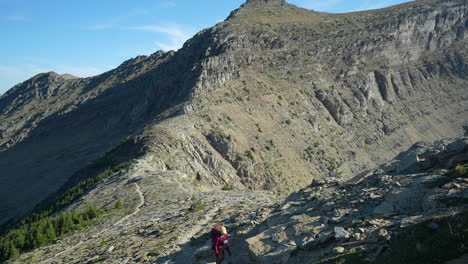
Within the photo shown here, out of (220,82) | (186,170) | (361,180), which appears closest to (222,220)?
(361,180)

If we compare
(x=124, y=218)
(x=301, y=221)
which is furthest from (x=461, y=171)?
(x=124, y=218)

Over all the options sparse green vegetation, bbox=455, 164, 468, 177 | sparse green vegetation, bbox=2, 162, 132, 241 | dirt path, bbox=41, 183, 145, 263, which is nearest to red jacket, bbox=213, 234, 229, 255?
sparse green vegetation, bbox=455, 164, 468, 177

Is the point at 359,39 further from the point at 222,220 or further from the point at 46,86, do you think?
the point at 46,86

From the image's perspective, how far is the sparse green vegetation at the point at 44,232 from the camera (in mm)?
20516

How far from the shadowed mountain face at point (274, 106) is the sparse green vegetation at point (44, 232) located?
13328mm

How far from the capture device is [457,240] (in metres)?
7.70

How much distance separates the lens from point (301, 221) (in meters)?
12.4

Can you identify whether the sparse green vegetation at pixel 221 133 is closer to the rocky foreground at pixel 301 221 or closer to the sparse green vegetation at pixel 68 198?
the sparse green vegetation at pixel 68 198

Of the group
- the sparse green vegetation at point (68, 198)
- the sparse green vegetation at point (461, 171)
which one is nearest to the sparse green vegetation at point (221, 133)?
the sparse green vegetation at point (68, 198)

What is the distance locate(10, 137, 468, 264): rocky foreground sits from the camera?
9930 mm

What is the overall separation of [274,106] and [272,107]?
55 cm

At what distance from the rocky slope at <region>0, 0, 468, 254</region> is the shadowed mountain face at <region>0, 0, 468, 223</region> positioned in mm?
258

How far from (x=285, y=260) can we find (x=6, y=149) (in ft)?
334

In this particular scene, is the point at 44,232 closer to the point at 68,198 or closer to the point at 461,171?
the point at 68,198
